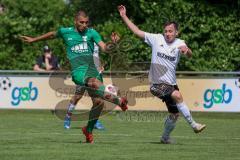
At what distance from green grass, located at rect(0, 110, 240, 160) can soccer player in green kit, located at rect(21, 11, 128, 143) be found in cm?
76

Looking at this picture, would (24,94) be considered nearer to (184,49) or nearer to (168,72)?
(168,72)

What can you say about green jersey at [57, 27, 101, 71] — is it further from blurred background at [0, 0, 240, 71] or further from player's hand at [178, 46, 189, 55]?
blurred background at [0, 0, 240, 71]

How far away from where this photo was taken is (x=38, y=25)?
29641 millimetres

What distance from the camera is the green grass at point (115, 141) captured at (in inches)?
464

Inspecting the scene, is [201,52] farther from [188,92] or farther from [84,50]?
[84,50]

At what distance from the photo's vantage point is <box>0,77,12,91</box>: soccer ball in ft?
79.0

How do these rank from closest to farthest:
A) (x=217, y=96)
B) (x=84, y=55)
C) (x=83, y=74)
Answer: (x=83, y=74) < (x=84, y=55) < (x=217, y=96)

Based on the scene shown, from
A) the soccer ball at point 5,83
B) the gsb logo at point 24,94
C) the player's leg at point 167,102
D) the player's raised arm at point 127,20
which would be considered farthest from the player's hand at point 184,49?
the soccer ball at point 5,83

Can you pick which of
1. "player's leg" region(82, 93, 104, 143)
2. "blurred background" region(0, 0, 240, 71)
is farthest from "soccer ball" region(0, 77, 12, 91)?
"player's leg" region(82, 93, 104, 143)

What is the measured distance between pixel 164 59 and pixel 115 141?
63.6 inches

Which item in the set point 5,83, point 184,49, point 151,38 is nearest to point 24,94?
point 5,83

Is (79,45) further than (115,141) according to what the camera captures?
Yes

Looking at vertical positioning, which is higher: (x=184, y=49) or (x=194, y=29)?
(x=184, y=49)

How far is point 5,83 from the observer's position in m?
24.1
